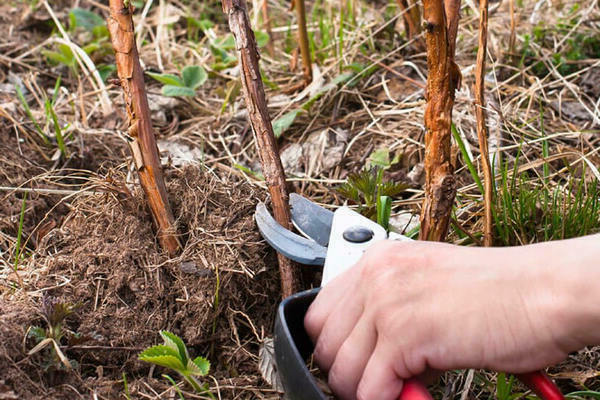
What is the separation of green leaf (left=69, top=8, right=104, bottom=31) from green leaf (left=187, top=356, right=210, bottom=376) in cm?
186

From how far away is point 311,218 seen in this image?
141cm

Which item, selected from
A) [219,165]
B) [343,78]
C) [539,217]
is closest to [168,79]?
[219,165]

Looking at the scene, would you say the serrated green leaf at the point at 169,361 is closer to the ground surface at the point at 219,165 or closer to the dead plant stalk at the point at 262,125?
the ground surface at the point at 219,165

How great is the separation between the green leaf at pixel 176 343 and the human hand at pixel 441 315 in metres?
0.32

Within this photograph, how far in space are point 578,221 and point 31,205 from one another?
137cm

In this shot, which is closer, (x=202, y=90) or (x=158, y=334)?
(x=158, y=334)

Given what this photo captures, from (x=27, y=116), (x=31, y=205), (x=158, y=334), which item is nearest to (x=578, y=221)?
(x=158, y=334)

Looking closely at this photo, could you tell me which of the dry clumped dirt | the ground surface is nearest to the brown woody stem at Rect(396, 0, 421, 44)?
the ground surface

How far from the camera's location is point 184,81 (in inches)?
86.7

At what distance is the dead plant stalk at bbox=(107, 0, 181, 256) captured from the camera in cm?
132

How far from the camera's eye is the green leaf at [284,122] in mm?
2004

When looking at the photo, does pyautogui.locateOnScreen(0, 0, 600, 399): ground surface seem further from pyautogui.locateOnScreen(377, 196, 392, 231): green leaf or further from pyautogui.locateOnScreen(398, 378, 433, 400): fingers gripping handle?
pyautogui.locateOnScreen(398, 378, 433, 400): fingers gripping handle

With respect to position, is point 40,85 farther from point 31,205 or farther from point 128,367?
point 128,367

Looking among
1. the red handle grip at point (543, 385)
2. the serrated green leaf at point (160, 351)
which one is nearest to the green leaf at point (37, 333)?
the serrated green leaf at point (160, 351)
